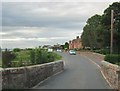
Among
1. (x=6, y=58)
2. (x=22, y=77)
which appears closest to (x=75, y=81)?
(x=6, y=58)

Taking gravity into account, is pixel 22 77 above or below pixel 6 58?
below

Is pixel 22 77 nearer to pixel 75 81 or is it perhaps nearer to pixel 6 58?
pixel 75 81

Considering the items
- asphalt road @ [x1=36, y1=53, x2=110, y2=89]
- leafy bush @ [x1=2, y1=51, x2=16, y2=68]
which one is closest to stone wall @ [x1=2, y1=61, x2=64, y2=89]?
asphalt road @ [x1=36, y1=53, x2=110, y2=89]

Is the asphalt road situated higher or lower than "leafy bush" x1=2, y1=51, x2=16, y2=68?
lower

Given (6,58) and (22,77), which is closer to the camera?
(22,77)

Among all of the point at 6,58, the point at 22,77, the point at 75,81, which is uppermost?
the point at 6,58

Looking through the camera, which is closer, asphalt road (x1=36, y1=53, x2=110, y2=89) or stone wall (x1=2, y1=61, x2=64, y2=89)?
stone wall (x1=2, y1=61, x2=64, y2=89)

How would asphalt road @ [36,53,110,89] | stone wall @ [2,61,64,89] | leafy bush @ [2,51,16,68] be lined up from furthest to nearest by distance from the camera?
1. leafy bush @ [2,51,16,68]
2. asphalt road @ [36,53,110,89]
3. stone wall @ [2,61,64,89]

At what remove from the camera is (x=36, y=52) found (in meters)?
26.1

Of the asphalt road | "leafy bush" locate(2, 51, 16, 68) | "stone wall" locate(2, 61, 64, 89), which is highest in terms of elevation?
"leafy bush" locate(2, 51, 16, 68)

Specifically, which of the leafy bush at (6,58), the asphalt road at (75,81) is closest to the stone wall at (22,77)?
the asphalt road at (75,81)

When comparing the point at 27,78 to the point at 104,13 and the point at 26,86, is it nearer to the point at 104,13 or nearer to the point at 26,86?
the point at 26,86

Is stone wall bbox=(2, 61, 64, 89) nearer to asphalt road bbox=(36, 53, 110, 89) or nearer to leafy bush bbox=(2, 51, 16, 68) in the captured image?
asphalt road bbox=(36, 53, 110, 89)

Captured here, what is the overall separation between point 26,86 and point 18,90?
158 cm
